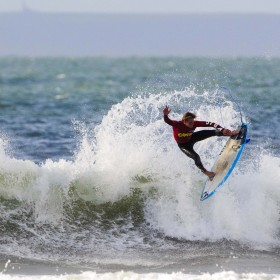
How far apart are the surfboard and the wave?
327 millimetres

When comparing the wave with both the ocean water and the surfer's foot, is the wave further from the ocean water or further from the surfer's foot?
the surfer's foot

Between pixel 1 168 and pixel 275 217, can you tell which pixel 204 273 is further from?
pixel 1 168

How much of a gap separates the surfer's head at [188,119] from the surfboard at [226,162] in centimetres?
102

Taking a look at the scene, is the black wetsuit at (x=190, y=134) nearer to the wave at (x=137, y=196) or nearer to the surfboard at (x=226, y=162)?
the surfboard at (x=226, y=162)

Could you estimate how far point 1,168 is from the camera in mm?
17250

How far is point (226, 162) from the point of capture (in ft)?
52.7

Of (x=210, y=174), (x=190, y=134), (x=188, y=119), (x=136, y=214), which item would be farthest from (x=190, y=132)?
(x=136, y=214)

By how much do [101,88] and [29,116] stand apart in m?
20.1

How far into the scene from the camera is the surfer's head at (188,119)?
15211 millimetres

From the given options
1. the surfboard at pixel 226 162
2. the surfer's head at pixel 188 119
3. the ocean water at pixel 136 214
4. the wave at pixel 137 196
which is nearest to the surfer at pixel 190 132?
the surfer's head at pixel 188 119

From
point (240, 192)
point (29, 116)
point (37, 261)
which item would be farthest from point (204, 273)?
point (29, 116)

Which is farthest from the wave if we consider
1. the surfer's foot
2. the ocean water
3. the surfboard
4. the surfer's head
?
the surfer's head

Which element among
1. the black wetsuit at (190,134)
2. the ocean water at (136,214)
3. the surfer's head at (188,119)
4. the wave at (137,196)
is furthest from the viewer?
the wave at (137,196)

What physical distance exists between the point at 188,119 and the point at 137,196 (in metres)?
2.38
